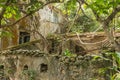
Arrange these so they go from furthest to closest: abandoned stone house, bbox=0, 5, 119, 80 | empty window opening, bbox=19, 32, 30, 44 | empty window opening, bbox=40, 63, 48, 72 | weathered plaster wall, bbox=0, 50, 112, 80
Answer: empty window opening, bbox=19, 32, 30, 44
empty window opening, bbox=40, 63, 48, 72
abandoned stone house, bbox=0, 5, 119, 80
weathered plaster wall, bbox=0, 50, 112, 80

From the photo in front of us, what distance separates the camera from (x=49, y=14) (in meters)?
19.7

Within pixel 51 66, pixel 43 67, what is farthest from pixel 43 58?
pixel 51 66

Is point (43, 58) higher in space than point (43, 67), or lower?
higher

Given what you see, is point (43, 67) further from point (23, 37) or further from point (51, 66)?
point (23, 37)

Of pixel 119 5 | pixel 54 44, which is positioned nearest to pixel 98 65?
pixel 54 44

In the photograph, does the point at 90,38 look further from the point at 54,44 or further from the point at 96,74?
the point at 96,74

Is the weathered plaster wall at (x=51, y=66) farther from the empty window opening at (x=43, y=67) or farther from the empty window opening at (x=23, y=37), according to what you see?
the empty window opening at (x=23, y=37)

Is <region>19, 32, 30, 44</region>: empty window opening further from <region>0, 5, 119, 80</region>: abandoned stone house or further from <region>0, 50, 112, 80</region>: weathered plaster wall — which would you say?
<region>0, 50, 112, 80</region>: weathered plaster wall

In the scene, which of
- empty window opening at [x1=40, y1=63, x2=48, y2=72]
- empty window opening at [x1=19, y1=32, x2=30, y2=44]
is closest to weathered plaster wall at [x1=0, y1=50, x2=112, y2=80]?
empty window opening at [x1=40, y1=63, x2=48, y2=72]

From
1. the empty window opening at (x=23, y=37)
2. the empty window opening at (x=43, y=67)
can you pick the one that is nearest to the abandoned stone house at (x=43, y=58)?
the empty window opening at (x=43, y=67)

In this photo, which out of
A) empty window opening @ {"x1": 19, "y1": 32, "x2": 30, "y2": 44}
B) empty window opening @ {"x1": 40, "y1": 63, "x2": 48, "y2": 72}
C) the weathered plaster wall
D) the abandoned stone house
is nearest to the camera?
the weathered plaster wall

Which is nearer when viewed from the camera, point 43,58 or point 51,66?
point 51,66

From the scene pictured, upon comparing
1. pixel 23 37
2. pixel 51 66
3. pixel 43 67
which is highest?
pixel 23 37

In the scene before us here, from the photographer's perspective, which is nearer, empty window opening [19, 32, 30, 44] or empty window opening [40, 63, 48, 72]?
empty window opening [40, 63, 48, 72]
